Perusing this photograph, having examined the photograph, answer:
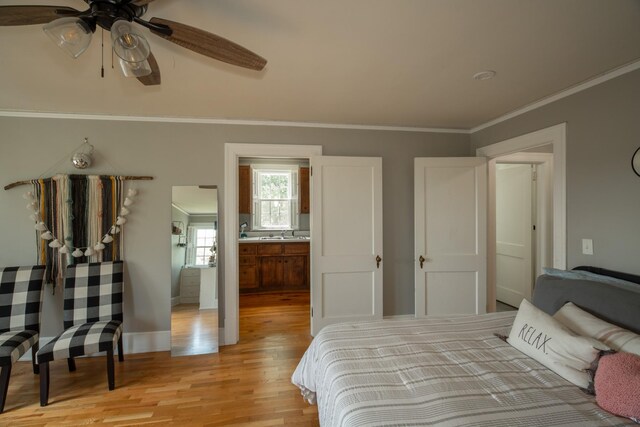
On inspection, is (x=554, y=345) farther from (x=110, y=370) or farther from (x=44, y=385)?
(x=44, y=385)

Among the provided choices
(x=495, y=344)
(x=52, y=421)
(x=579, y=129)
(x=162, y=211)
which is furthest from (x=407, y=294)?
(x=52, y=421)

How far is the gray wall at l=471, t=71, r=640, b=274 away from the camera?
1.96 meters

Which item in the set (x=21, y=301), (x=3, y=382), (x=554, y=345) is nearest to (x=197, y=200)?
(x=21, y=301)

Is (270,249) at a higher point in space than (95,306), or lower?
higher

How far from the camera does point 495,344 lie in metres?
1.69

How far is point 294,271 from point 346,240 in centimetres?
208

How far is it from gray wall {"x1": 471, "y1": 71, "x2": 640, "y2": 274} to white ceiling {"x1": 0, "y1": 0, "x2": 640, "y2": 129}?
201 millimetres

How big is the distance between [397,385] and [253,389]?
1.50 m

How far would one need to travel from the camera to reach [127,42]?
109 centimetres

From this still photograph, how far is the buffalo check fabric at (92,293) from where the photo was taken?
8.55 ft

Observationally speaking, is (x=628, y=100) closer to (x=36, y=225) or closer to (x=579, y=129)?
(x=579, y=129)

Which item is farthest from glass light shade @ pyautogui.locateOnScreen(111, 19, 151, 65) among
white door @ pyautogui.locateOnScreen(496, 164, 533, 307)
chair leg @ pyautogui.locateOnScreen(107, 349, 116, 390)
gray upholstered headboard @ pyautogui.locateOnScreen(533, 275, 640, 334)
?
white door @ pyautogui.locateOnScreen(496, 164, 533, 307)

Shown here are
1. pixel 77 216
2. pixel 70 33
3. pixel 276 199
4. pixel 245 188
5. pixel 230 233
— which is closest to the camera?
pixel 70 33

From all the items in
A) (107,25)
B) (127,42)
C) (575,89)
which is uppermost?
(575,89)
